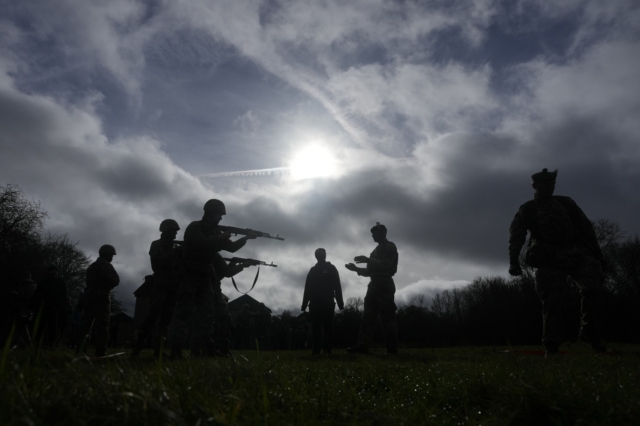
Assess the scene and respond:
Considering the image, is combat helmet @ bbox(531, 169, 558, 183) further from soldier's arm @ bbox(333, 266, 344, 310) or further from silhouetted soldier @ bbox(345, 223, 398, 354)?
soldier's arm @ bbox(333, 266, 344, 310)

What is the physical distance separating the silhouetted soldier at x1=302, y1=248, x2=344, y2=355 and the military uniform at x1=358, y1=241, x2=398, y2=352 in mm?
749

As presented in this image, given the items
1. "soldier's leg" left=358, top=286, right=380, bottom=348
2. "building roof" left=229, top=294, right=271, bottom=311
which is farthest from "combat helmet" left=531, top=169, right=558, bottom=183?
"building roof" left=229, top=294, right=271, bottom=311

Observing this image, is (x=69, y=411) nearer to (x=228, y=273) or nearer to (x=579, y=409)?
(x=579, y=409)

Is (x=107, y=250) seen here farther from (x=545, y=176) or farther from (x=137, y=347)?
(x=545, y=176)

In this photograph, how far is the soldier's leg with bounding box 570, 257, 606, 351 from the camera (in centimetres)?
700

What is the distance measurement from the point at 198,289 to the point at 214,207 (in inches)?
53.1

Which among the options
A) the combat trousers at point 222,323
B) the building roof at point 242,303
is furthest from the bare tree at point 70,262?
the combat trousers at point 222,323

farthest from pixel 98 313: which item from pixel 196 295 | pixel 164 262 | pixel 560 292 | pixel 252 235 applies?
pixel 560 292

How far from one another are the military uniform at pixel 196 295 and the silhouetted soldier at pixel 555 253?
4808 mm

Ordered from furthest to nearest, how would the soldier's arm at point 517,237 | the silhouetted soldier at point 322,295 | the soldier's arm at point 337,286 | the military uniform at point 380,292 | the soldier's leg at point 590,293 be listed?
the soldier's arm at point 337,286 < the silhouetted soldier at point 322,295 < the military uniform at point 380,292 < the soldier's arm at point 517,237 < the soldier's leg at point 590,293

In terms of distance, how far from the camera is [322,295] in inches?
412

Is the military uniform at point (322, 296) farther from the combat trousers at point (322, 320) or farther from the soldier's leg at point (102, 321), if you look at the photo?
the soldier's leg at point (102, 321)

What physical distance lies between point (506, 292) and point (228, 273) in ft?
188

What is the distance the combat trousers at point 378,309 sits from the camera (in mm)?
9836
